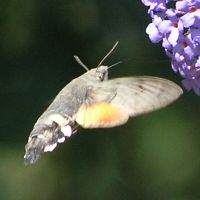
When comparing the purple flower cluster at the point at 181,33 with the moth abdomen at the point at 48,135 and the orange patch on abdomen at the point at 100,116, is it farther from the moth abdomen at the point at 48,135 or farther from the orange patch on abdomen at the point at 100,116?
the moth abdomen at the point at 48,135

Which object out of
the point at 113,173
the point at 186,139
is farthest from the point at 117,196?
the point at 186,139

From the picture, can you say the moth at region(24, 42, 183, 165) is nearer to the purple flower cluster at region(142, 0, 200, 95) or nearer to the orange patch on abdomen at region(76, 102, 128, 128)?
the orange patch on abdomen at region(76, 102, 128, 128)

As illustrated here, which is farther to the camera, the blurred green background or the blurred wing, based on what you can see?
the blurred green background

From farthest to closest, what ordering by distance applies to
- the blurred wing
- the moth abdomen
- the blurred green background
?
the blurred green background → the moth abdomen → the blurred wing

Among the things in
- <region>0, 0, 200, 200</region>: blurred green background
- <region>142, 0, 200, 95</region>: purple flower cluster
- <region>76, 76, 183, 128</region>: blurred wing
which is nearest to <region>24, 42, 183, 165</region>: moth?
<region>76, 76, 183, 128</region>: blurred wing

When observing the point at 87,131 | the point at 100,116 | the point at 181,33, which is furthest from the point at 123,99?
the point at 87,131

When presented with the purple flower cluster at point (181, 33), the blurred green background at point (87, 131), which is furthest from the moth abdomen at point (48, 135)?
the blurred green background at point (87, 131)
